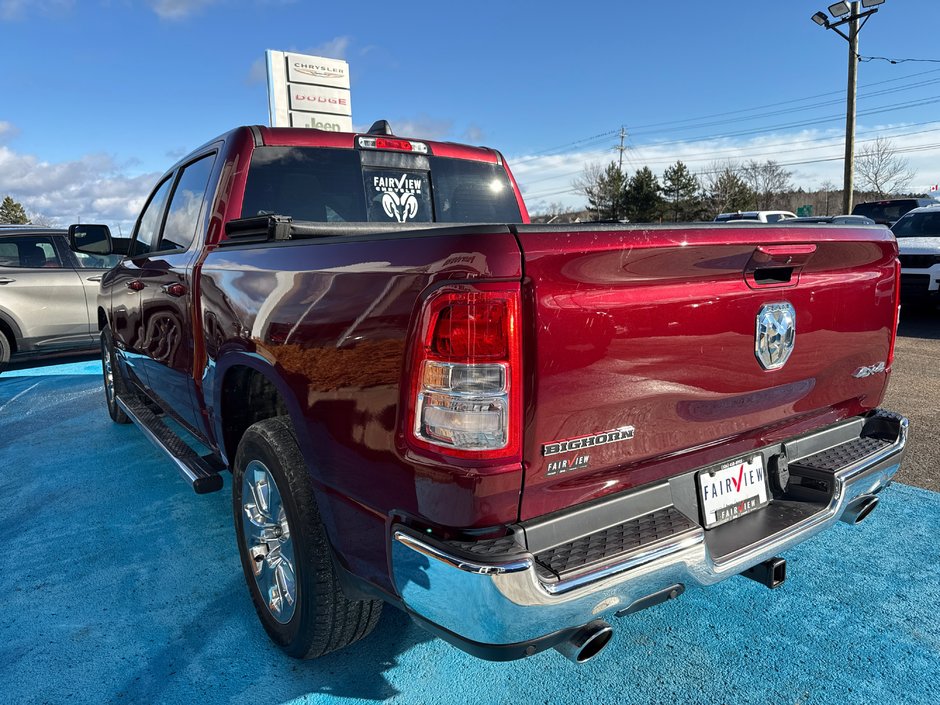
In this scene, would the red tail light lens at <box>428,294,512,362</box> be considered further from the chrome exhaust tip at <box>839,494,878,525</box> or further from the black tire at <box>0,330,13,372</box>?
the black tire at <box>0,330,13,372</box>

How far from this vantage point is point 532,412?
1.57 m

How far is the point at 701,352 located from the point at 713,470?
0.42 m

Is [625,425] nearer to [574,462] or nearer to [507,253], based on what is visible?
[574,462]

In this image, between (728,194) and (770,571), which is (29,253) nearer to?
(770,571)

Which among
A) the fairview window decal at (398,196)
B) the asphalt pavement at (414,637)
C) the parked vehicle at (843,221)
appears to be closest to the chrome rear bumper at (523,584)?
the asphalt pavement at (414,637)

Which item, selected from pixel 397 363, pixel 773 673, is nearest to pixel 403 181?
pixel 397 363

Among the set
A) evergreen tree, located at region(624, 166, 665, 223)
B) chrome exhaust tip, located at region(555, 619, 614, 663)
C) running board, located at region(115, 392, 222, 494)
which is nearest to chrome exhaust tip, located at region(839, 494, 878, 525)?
chrome exhaust tip, located at region(555, 619, 614, 663)

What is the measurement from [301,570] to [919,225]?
1363cm

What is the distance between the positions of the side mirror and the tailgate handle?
4137 mm

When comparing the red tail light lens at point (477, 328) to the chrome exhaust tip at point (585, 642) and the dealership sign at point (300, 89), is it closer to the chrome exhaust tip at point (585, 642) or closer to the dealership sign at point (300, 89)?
the chrome exhaust tip at point (585, 642)

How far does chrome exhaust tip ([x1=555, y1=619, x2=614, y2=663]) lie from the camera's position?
167 centimetres

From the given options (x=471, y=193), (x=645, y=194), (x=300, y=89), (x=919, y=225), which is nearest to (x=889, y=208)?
(x=919, y=225)

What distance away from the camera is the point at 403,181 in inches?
142

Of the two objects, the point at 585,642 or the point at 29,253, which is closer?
the point at 585,642
